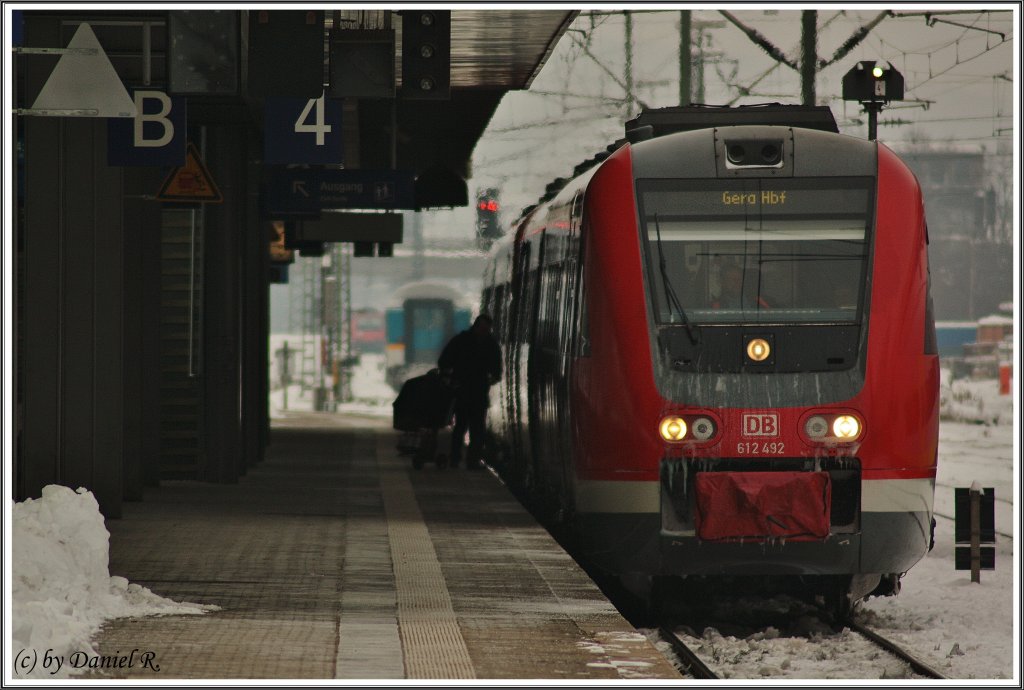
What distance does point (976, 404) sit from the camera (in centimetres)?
3956

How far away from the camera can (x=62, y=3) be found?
7.38m

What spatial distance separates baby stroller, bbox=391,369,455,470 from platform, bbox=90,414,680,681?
8.37ft

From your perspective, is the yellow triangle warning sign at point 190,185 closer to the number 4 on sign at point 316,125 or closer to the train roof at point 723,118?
the number 4 on sign at point 316,125

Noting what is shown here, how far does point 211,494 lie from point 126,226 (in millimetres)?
2537

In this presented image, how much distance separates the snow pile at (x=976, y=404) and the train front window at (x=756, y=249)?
80.7 feet

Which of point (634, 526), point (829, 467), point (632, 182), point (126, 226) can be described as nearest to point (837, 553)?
point (829, 467)

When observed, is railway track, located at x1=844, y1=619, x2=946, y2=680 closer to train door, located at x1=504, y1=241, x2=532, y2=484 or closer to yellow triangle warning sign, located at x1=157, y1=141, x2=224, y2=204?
train door, located at x1=504, y1=241, x2=532, y2=484

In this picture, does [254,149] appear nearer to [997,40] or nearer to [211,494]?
[211,494]

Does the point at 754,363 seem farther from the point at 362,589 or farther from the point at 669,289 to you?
the point at 362,589

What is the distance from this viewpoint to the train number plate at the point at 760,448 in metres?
9.78

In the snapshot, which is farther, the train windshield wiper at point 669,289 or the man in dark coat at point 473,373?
the man in dark coat at point 473,373

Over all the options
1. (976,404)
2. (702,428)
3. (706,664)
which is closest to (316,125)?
(702,428)

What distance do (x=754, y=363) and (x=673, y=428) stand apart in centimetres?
60

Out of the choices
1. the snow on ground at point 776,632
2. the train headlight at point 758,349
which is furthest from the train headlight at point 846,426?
the snow on ground at point 776,632
